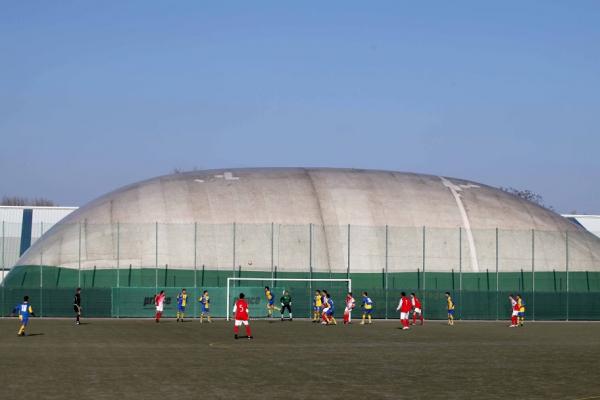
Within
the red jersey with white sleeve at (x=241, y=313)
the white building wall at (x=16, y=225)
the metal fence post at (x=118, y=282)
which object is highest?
the white building wall at (x=16, y=225)

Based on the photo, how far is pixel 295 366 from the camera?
25.8 metres

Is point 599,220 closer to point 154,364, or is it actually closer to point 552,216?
point 552,216

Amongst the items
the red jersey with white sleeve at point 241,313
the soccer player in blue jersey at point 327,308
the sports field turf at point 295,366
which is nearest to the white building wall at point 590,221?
the soccer player in blue jersey at point 327,308

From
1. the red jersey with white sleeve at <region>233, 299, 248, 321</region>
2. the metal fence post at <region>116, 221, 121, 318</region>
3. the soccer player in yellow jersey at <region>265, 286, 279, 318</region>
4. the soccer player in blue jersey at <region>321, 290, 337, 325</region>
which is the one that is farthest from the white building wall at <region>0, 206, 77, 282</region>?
the red jersey with white sleeve at <region>233, 299, 248, 321</region>

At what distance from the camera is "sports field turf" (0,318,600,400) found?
19969 mm

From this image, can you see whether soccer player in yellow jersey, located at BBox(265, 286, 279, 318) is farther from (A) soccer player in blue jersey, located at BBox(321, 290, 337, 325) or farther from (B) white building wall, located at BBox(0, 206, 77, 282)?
(B) white building wall, located at BBox(0, 206, 77, 282)

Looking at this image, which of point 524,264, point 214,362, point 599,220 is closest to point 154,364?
point 214,362

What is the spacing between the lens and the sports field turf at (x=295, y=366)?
1997 cm

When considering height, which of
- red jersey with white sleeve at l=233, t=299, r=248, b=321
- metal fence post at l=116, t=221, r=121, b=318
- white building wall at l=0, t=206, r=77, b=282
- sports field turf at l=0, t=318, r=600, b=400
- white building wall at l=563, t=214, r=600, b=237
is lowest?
sports field turf at l=0, t=318, r=600, b=400

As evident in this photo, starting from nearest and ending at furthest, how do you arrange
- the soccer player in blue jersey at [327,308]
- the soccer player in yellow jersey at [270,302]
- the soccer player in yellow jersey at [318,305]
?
the soccer player in blue jersey at [327,308] → the soccer player in yellow jersey at [318,305] → the soccer player in yellow jersey at [270,302]

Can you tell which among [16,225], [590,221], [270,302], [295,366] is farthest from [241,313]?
[590,221]

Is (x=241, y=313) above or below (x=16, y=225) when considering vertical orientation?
below

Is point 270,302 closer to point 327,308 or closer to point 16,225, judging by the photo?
point 327,308

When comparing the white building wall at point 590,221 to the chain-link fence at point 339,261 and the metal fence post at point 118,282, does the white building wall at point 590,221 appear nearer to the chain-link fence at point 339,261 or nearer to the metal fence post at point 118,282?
the chain-link fence at point 339,261
